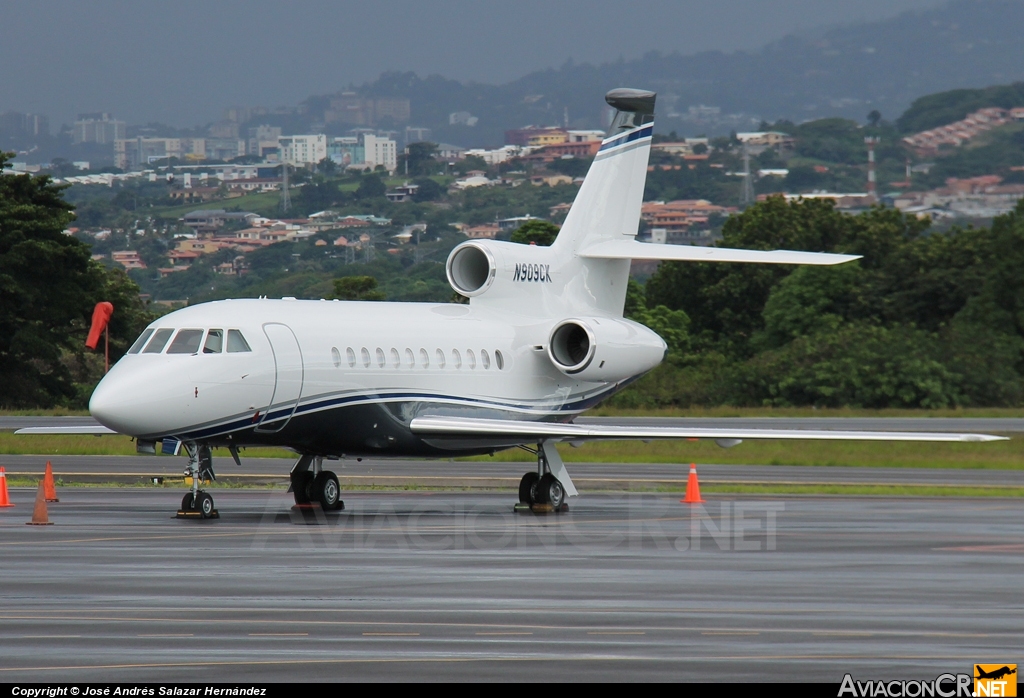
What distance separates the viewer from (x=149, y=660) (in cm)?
1059

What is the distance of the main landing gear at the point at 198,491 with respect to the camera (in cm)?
2166

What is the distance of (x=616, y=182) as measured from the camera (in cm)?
2922

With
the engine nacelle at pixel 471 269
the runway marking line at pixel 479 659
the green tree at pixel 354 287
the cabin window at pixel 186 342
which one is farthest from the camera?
the green tree at pixel 354 287

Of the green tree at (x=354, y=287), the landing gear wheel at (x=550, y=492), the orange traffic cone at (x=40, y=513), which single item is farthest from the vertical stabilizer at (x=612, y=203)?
the green tree at (x=354, y=287)

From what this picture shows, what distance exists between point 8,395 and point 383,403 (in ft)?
115

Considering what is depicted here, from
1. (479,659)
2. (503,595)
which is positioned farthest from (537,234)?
(479,659)

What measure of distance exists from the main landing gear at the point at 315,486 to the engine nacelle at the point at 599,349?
486 cm

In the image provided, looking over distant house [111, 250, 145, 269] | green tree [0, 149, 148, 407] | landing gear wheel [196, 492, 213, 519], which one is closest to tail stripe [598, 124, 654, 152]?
landing gear wheel [196, 492, 213, 519]

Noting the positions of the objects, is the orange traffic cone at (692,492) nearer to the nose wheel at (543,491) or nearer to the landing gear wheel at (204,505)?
the nose wheel at (543,491)

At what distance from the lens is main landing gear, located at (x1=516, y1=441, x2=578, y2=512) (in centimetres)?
2500

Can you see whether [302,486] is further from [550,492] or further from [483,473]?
[483,473]

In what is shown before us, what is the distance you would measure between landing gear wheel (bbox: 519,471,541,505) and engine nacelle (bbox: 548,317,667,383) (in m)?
2.43

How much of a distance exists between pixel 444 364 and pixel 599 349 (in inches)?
115

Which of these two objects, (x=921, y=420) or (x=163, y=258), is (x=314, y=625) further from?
(x=163, y=258)
